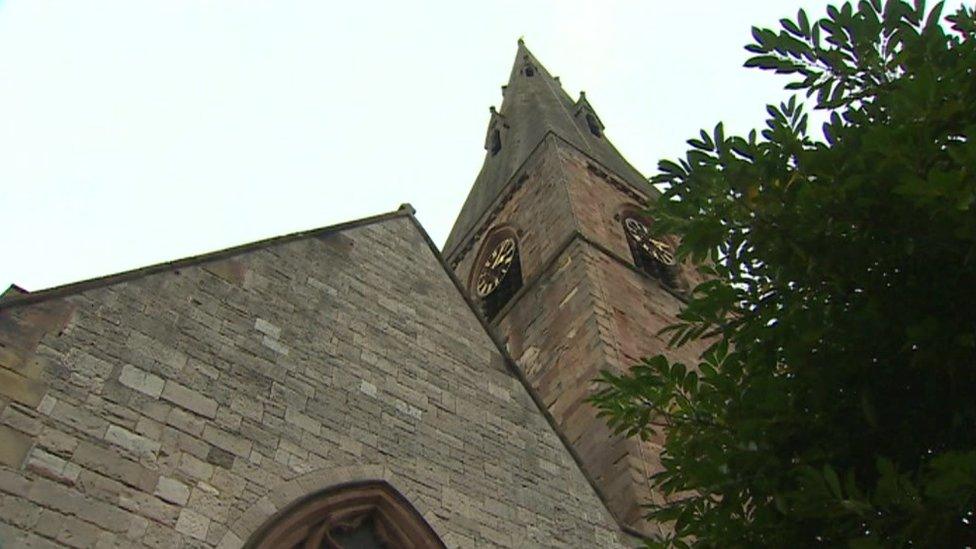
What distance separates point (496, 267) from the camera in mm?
16844

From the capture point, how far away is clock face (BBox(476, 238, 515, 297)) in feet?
53.5

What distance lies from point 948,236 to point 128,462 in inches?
151

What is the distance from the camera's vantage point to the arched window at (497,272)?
15.5 m

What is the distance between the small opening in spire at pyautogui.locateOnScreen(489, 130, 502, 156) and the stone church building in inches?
607

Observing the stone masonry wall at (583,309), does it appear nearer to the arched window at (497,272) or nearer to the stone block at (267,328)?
the arched window at (497,272)

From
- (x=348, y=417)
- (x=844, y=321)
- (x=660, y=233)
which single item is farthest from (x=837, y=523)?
(x=348, y=417)

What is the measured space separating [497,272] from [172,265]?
1087 centimetres

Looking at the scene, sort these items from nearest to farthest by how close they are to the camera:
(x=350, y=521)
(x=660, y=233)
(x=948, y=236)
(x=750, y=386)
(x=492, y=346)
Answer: (x=948, y=236), (x=750, y=386), (x=660, y=233), (x=350, y=521), (x=492, y=346)

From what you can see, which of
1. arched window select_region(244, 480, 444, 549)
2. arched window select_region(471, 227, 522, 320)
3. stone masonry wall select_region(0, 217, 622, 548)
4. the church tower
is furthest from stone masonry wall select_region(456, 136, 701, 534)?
arched window select_region(244, 480, 444, 549)

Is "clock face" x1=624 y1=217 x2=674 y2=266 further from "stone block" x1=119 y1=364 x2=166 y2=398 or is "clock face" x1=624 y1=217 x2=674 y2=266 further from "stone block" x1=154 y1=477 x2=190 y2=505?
"stone block" x1=154 y1=477 x2=190 y2=505

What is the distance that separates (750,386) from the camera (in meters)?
3.78

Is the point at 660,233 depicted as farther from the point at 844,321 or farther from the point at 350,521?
the point at 350,521

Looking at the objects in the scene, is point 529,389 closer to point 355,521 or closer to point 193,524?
point 355,521

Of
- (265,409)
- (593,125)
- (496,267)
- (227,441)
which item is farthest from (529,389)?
(593,125)
